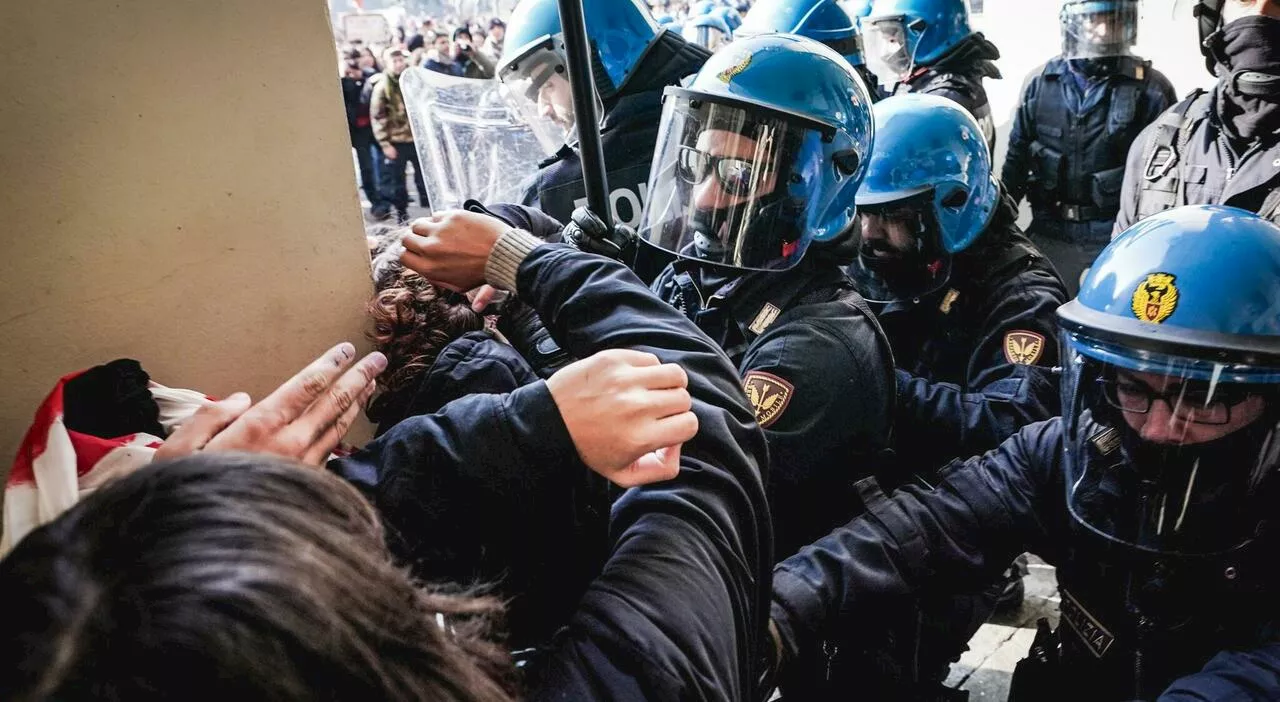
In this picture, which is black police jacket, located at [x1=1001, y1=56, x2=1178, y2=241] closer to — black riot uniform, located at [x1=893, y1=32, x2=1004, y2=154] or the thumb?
black riot uniform, located at [x1=893, y1=32, x2=1004, y2=154]

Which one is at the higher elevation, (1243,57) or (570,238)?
(1243,57)

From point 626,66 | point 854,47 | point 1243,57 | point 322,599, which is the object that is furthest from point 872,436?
point 854,47

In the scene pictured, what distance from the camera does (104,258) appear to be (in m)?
1.13

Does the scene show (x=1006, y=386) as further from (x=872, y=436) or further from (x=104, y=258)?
(x=104, y=258)

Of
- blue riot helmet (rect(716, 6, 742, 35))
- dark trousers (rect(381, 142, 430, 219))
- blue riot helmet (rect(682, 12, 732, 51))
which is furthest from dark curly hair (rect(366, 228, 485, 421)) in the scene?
dark trousers (rect(381, 142, 430, 219))

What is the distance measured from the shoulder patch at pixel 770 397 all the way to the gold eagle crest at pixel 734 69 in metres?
0.82

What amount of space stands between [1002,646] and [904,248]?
1383 millimetres

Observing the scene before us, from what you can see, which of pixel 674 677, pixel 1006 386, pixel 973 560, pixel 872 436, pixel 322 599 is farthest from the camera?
pixel 1006 386

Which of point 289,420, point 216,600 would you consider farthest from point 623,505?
point 216,600

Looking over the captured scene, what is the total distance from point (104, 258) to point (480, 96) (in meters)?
2.49

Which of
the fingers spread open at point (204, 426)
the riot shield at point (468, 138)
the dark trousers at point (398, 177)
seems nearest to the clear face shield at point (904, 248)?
the riot shield at point (468, 138)

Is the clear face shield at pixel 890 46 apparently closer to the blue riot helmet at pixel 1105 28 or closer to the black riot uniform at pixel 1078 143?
the black riot uniform at pixel 1078 143

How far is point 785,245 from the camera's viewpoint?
1934mm

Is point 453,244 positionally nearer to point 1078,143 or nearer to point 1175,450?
point 1175,450
